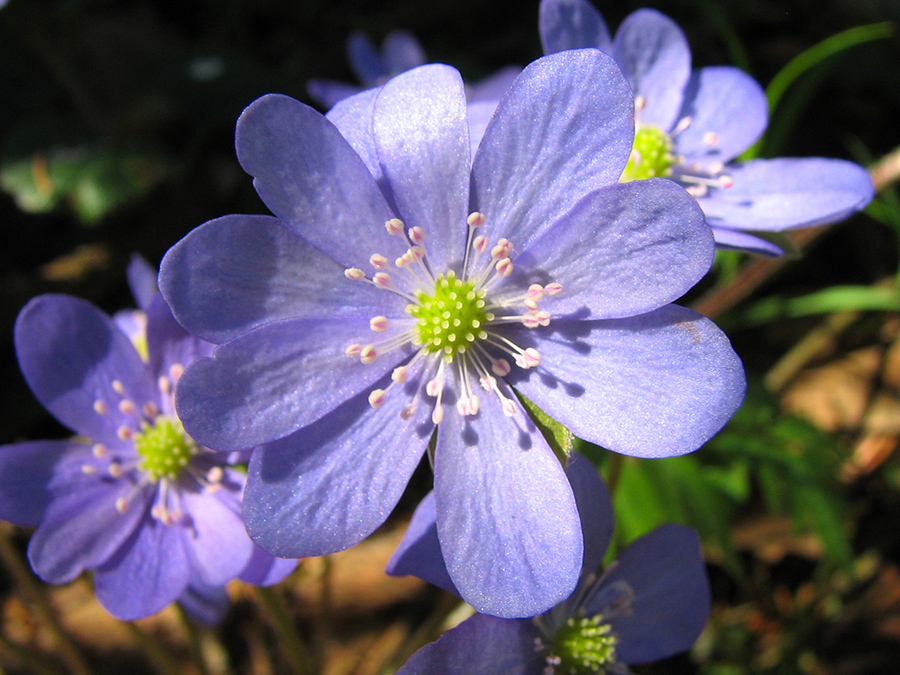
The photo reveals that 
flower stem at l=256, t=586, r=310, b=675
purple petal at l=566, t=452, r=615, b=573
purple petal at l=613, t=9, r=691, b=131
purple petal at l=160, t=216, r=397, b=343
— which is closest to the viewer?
purple petal at l=160, t=216, r=397, b=343

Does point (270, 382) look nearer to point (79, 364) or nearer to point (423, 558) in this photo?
point (423, 558)

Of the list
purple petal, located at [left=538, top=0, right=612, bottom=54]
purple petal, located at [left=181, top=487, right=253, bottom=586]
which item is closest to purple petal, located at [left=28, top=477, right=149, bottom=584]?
purple petal, located at [left=181, top=487, right=253, bottom=586]

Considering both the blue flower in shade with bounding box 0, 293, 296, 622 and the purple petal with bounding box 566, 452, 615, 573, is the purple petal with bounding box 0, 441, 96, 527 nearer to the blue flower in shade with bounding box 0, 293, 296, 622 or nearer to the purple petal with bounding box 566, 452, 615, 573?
the blue flower in shade with bounding box 0, 293, 296, 622

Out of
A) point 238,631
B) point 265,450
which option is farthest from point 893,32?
point 238,631

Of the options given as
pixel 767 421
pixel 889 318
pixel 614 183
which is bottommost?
pixel 889 318

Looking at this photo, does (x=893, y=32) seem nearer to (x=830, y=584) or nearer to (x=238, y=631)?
(x=830, y=584)
